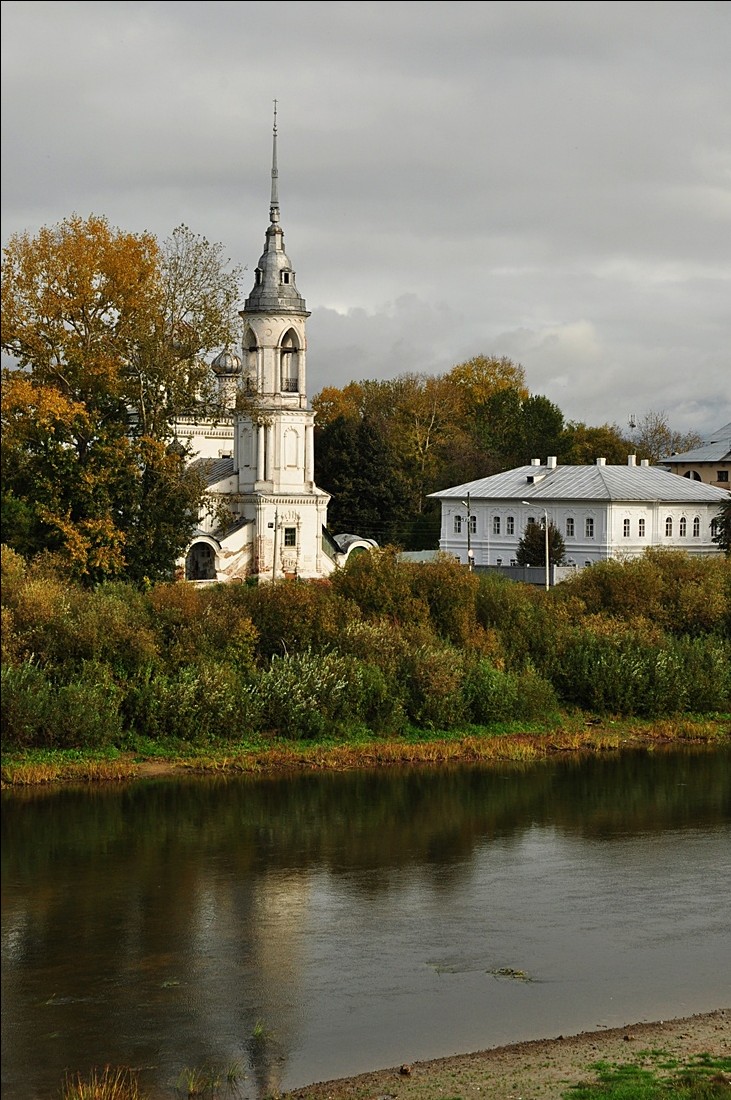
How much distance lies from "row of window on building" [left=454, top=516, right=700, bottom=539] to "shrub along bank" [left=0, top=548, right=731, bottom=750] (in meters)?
12.9

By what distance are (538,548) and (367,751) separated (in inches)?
857

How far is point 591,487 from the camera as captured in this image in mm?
49938

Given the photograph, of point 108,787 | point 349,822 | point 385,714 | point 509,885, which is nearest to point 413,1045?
point 509,885

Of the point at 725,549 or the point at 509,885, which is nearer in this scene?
the point at 509,885

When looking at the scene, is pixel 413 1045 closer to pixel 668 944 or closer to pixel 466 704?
pixel 668 944

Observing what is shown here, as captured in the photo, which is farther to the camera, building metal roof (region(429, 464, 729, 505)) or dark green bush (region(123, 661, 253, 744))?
building metal roof (region(429, 464, 729, 505))

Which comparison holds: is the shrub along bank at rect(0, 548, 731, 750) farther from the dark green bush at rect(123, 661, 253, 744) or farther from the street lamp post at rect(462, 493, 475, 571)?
the street lamp post at rect(462, 493, 475, 571)

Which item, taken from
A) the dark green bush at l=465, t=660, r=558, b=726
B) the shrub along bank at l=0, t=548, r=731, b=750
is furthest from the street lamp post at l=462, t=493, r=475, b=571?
→ the dark green bush at l=465, t=660, r=558, b=726

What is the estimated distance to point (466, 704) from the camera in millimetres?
29594

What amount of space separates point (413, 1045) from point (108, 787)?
11035 millimetres

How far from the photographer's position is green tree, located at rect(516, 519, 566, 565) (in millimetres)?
48125

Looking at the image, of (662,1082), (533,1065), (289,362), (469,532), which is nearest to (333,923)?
(533,1065)

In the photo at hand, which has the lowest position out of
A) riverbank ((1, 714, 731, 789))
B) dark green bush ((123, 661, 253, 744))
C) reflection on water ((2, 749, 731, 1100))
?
reflection on water ((2, 749, 731, 1100))

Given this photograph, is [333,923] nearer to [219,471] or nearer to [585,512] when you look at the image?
[219,471]
